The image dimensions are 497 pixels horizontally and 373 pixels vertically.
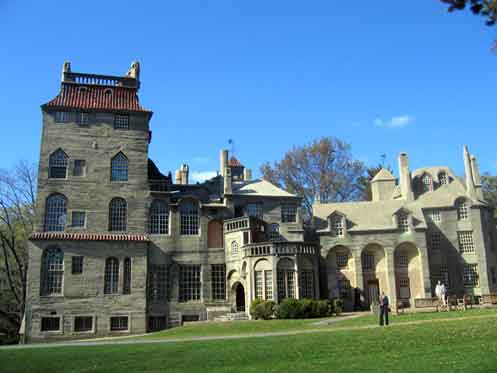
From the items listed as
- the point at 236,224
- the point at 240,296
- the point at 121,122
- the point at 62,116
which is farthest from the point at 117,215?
the point at 240,296

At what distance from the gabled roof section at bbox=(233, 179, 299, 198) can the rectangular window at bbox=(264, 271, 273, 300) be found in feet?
31.1

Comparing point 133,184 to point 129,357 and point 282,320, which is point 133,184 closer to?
point 282,320

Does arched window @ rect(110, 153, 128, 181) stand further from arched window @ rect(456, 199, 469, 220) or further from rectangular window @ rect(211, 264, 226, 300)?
arched window @ rect(456, 199, 469, 220)

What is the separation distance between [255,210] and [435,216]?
1799 centimetres

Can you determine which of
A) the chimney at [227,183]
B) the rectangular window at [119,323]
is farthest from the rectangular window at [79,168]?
the rectangular window at [119,323]

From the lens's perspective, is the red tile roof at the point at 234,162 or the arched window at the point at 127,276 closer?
the arched window at the point at 127,276

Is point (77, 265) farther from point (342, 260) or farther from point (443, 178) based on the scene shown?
point (443, 178)

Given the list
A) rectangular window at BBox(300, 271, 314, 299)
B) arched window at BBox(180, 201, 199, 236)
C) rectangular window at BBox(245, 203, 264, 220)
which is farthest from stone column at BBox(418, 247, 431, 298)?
arched window at BBox(180, 201, 199, 236)

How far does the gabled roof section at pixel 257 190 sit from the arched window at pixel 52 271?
1595 centimetres

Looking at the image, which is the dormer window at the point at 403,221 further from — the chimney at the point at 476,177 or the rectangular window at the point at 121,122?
the rectangular window at the point at 121,122

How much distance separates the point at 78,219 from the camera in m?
42.6

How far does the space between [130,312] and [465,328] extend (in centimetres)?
2803

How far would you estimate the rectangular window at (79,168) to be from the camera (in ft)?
143

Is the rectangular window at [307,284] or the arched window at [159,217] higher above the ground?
the arched window at [159,217]
